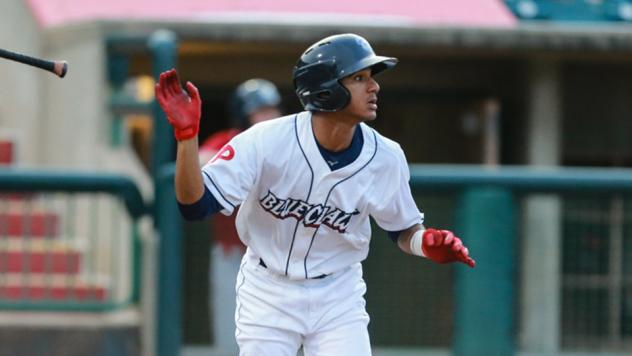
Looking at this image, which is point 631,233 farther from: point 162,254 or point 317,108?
point 317,108

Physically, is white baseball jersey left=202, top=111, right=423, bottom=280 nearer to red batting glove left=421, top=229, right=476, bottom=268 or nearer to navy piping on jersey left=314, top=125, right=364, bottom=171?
navy piping on jersey left=314, top=125, right=364, bottom=171

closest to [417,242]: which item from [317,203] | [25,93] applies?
[317,203]

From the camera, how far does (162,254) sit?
319 inches

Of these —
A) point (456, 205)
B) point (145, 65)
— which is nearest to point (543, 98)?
point (145, 65)

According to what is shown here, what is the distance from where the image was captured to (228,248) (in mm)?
7965

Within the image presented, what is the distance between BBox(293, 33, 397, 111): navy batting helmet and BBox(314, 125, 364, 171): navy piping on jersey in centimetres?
17

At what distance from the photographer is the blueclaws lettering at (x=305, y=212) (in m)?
5.34

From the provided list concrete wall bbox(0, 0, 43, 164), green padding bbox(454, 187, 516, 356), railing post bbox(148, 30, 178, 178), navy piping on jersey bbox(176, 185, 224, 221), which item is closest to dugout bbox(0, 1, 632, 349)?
concrete wall bbox(0, 0, 43, 164)

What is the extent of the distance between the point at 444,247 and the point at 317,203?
472mm

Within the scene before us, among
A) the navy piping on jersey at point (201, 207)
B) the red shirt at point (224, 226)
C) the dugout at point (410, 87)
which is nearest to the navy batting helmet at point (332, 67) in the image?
the navy piping on jersey at point (201, 207)

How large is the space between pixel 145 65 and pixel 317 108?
21.9 feet

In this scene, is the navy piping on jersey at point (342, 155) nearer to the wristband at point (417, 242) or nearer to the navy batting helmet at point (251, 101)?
the wristband at point (417, 242)

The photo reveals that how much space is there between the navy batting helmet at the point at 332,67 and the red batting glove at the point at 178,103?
1.99ft

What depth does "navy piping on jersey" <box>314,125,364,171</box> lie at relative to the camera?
5359 millimetres
